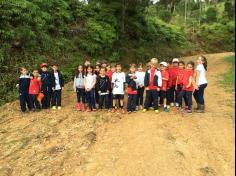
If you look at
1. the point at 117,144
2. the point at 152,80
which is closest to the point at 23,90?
the point at 152,80

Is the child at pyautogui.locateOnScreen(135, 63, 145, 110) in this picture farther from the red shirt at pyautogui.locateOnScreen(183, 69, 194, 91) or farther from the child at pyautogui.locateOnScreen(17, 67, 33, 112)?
the child at pyautogui.locateOnScreen(17, 67, 33, 112)

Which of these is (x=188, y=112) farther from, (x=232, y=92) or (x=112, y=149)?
(x=232, y=92)

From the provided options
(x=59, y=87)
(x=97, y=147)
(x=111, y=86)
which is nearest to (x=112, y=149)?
(x=97, y=147)

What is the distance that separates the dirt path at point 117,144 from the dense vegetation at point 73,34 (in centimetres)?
→ 337

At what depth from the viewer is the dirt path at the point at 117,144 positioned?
739 cm

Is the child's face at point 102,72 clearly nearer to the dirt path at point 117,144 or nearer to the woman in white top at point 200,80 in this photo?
the dirt path at point 117,144

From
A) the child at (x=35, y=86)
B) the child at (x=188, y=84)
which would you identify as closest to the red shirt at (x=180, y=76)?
the child at (x=188, y=84)

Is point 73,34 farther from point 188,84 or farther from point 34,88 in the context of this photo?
point 188,84

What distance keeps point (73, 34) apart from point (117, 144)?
10897 mm

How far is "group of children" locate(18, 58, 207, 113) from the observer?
35.4ft

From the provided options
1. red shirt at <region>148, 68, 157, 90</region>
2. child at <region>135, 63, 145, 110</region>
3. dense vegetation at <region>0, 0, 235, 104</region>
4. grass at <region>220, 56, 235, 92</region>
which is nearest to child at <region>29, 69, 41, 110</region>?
dense vegetation at <region>0, 0, 235, 104</region>

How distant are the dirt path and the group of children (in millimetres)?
489

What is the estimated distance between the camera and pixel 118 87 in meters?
11.0

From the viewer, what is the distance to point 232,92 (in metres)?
14.5
